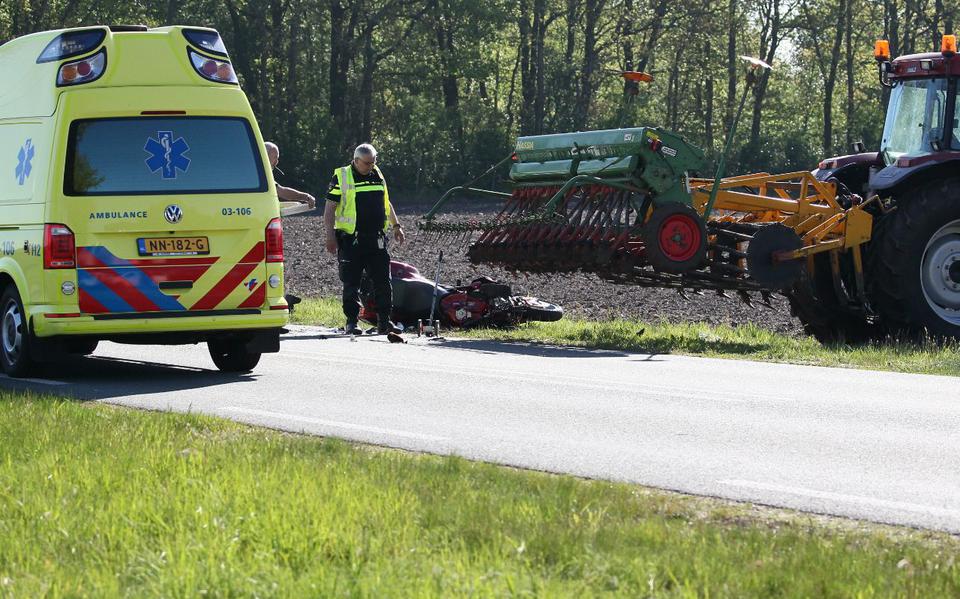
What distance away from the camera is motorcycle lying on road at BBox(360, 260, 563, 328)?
16.8 metres

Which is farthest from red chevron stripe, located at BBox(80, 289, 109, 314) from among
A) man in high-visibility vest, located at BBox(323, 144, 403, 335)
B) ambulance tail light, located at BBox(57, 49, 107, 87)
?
man in high-visibility vest, located at BBox(323, 144, 403, 335)

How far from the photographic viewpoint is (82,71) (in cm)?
1202

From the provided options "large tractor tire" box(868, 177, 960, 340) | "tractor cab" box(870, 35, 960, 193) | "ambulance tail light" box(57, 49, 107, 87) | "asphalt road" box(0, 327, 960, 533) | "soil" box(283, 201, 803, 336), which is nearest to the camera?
"asphalt road" box(0, 327, 960, 533)

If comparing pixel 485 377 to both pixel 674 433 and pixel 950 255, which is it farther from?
pixel 950 255

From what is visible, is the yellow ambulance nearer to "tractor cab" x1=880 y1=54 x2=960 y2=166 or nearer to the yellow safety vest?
the yellow safety vest

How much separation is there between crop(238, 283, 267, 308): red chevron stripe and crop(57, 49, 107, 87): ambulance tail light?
211cm

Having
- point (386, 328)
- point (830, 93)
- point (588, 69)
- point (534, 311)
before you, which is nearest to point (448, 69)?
point (588, 69)

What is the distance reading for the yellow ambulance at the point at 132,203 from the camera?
11703 mm

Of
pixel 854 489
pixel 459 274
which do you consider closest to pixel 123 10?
pixel 459 274

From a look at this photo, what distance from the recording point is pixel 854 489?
23.3 feet

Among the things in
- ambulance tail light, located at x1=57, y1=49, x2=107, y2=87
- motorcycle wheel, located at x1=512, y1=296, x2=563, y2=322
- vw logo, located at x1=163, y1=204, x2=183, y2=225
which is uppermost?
ambulance tail light, located at x1=57, y1=49, x2=107, y2=87

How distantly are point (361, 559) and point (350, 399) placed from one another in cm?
521

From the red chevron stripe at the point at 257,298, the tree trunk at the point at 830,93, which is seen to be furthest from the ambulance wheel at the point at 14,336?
the tree trunk at the point at 830,93

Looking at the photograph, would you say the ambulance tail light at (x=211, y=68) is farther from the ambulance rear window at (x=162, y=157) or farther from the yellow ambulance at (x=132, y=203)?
the ambulance rear window at (x=162, y=157)
